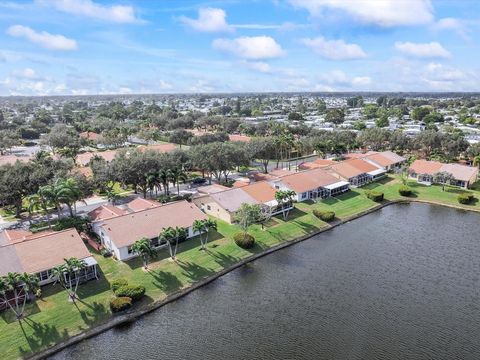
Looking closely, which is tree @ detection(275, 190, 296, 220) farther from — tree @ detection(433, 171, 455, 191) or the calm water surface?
tree @ detection(433, 171, 455, 191)

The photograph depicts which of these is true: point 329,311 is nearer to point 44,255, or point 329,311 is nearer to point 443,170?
point 44,255

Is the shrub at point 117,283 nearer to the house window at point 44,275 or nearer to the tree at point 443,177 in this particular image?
the house window at point 44,275

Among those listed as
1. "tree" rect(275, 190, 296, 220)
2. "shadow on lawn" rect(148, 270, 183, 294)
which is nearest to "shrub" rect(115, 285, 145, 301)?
"shadow on lawn" rect(148, 270, 183, 294)

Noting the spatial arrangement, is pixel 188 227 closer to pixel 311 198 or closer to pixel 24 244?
pixel 24 244

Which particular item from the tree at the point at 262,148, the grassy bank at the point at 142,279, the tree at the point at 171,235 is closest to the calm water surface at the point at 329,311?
the grassy bank at the point at 142,279

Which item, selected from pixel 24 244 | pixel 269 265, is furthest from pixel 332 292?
pixel 24 244

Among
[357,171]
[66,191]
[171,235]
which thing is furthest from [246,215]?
[357,171]
